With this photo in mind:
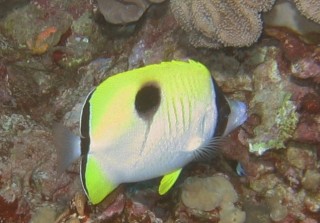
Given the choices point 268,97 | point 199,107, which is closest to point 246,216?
point 268,97

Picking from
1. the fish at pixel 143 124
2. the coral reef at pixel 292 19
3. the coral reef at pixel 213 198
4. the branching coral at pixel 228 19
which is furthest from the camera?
the coral reef at pixel 213 198

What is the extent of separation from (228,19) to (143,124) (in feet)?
3.74

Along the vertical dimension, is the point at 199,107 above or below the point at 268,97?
above

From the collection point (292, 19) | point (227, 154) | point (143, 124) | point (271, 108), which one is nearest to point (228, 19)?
point (292, 19)

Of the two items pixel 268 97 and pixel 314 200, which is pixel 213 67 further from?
pixel 314 200

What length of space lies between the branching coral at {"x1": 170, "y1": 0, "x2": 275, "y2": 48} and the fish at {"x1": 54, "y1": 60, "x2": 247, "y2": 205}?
765 mm

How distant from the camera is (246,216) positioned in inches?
126

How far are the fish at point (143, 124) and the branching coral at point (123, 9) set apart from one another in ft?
5.34

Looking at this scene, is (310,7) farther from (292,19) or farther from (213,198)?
(213,198)

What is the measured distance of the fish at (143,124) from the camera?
6.78 ft

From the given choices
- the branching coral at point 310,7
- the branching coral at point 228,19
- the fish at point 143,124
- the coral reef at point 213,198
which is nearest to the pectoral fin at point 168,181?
the fish at point 143,124

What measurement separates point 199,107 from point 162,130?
0.22 meters

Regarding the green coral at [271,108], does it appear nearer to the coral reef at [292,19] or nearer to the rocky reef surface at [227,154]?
the rocky reef surface at [227,154]

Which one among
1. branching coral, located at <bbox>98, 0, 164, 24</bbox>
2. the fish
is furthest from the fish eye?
branching coral, located at <bbox>98, 0, 164, 24</bbox>
